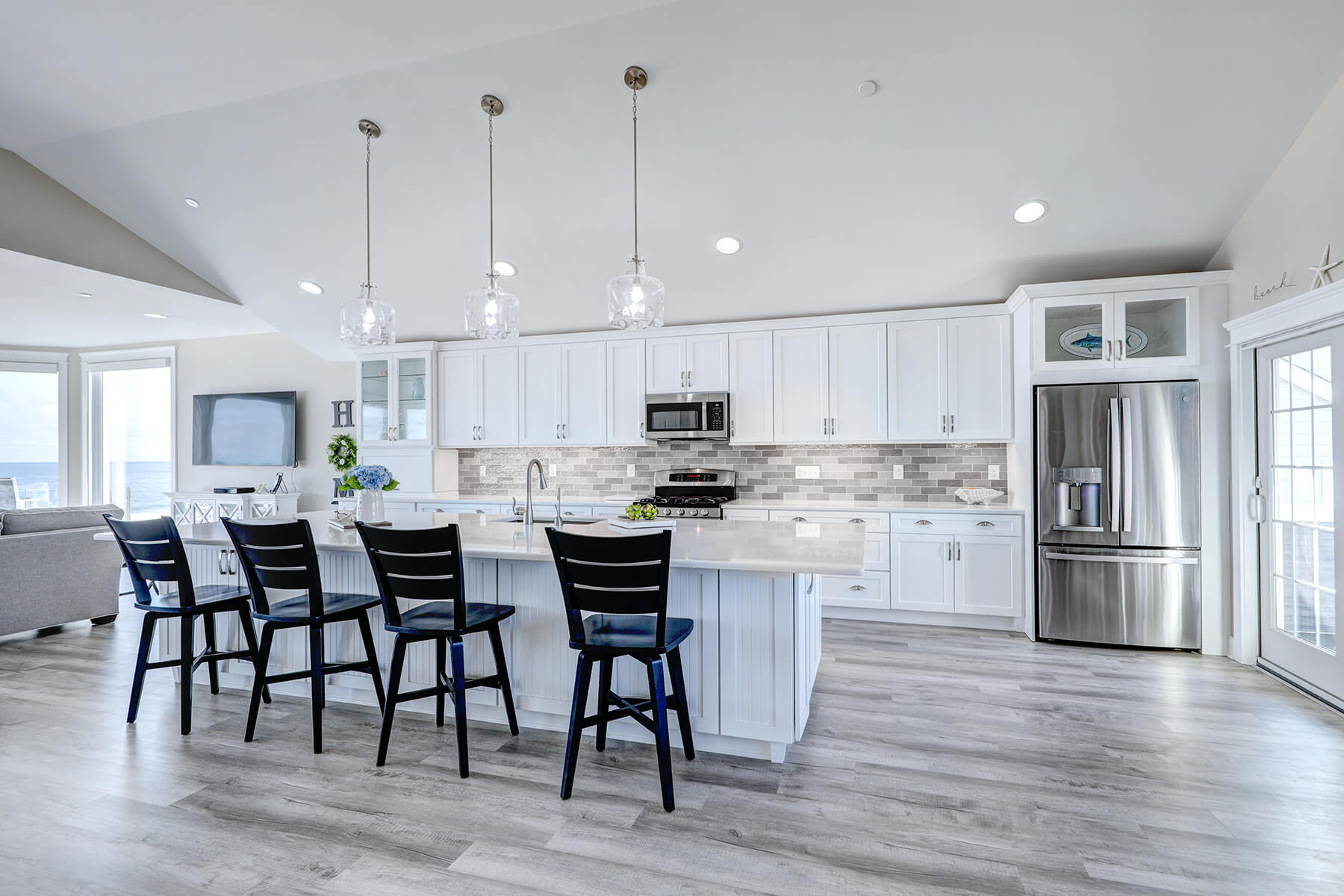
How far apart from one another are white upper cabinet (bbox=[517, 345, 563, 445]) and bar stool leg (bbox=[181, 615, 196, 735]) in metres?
3.17

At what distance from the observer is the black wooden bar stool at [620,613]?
85.7 inches

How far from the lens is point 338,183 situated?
4176 millimetres

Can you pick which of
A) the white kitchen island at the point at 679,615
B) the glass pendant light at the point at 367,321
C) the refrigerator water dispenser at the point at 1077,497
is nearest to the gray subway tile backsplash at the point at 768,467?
the refrigerator water dispenser at the point at 1077,497

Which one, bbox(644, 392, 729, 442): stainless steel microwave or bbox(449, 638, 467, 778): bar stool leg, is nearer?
bbox(449, 638, 467, 778): bar stool leg

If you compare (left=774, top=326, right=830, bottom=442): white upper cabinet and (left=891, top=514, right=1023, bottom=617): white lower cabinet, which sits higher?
(left=774, top=326, right=830, bottom=442): white upper cabinet

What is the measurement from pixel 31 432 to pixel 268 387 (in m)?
3.18

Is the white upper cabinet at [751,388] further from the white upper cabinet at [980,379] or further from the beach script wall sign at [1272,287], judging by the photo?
the beach script wall sign at [1272,287]

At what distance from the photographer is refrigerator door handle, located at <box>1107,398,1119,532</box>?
413 cm

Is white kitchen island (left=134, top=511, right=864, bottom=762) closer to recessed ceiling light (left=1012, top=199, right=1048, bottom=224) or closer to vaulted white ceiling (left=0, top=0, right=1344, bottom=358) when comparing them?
vaulted white ceiling (left=0, top=0, right=1344, bottom=358)

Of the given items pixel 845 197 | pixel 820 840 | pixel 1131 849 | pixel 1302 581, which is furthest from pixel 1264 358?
pixel 820 840

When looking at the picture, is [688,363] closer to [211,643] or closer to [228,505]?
[211,643]

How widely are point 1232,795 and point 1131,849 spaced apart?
65 cm

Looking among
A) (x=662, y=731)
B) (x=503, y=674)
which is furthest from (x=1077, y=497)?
(x=503, y=674)

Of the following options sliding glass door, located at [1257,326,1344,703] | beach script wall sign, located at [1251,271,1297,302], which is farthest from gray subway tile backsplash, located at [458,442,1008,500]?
beach script wall sign, located at [1251,271,1297,302]
